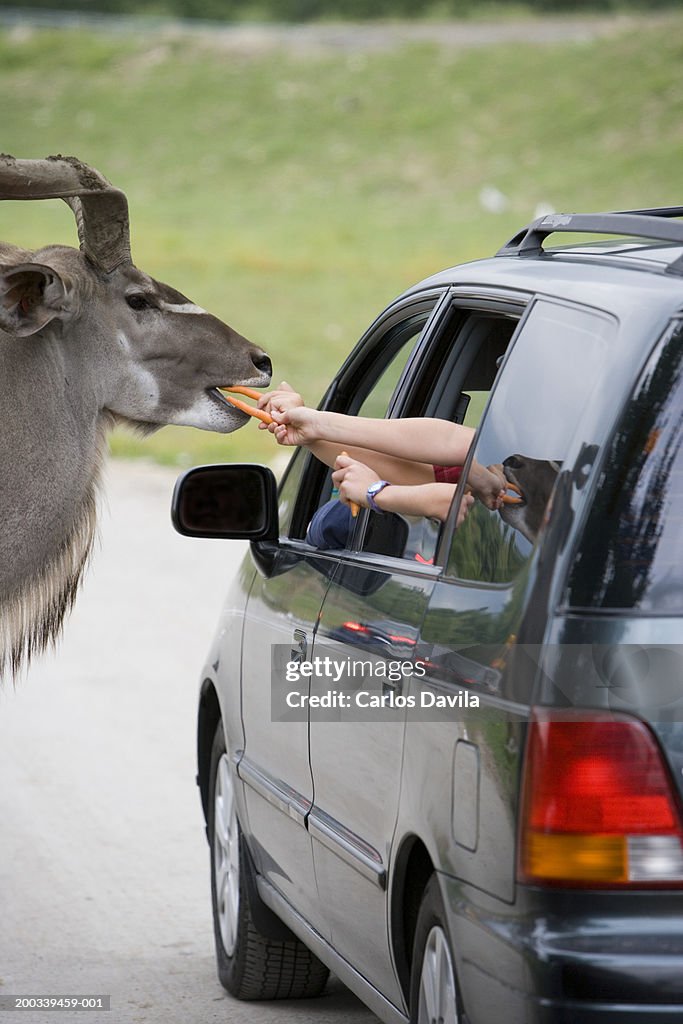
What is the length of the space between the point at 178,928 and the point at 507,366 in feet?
11.5

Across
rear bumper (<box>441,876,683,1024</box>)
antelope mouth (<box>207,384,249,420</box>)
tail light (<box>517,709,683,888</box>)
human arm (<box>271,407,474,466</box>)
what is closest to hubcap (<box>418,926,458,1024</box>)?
rear bumper (<box>441,876,683,1024</box>)

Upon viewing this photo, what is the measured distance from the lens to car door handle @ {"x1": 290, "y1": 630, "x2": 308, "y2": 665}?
15.0ft

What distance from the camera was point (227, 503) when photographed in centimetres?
502

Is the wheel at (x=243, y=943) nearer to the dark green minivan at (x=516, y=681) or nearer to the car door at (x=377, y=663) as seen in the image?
the dark green minivan at (x=516, y=681)

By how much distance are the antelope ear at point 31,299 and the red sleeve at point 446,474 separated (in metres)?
1.56

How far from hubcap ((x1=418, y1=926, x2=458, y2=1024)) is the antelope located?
224cm

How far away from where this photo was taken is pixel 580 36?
1966 inches

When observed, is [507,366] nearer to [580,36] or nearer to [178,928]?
[178,928]

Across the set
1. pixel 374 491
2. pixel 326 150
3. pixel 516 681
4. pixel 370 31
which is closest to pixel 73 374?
pixel 374 491

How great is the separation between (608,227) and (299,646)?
1.51 m

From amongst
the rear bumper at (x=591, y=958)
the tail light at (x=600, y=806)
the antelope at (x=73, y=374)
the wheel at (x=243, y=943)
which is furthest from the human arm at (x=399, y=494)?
the wheel at (x=243, y=943)

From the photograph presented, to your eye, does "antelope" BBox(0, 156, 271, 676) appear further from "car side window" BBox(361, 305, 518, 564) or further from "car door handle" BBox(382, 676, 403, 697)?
"car door handle" BBox(382, 676, 403, 697)

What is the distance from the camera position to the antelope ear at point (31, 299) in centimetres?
516

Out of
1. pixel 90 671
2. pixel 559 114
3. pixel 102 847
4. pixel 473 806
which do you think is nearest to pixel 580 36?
pixel 559 114
